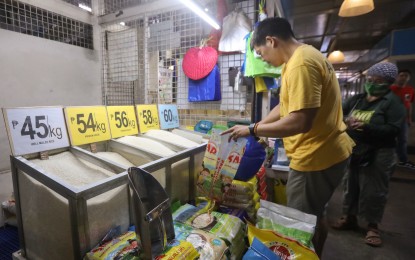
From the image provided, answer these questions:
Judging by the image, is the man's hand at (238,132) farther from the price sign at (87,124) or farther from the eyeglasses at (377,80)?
the eyeglasses at (377,80)

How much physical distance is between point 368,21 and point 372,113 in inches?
213

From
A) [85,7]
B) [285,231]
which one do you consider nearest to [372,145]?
[285,231]

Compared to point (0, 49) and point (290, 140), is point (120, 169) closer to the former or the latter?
point (290, 140)

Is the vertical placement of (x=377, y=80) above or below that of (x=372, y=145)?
above

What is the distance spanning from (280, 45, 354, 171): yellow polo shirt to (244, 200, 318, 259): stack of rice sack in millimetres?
314

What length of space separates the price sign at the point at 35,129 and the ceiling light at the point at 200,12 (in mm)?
1396

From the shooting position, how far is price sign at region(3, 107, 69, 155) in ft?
3.71

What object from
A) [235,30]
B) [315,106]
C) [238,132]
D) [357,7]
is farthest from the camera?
[357,7]

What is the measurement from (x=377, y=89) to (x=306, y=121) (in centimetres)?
146

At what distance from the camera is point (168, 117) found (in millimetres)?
2455

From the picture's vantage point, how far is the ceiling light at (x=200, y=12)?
202 centimetres

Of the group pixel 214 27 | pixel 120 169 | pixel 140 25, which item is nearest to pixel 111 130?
pixel 120 169

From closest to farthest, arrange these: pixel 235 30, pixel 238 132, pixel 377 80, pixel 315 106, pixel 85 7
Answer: pixel 315 106 < pixel 238 132 < pixel 377 80 < pixel 235 30 < pixel 85 7

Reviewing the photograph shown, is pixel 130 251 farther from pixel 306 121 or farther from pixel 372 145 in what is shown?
pixel 372 145
